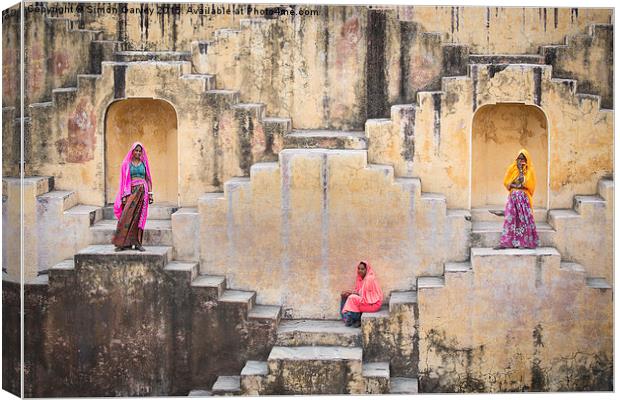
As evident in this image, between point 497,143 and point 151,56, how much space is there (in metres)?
5.17

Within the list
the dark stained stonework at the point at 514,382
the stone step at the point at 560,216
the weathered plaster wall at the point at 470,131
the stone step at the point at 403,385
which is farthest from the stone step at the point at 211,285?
the stone step at the point at 560,216

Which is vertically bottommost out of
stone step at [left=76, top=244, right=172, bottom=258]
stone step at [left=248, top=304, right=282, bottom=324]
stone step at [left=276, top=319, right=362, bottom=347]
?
stone step at [left=276, top=319, right=362, bottom=347]

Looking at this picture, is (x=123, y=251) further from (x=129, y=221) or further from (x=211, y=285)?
(x=211, y=285)

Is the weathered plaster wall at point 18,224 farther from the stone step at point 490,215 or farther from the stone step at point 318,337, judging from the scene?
the stone step at point 490,215

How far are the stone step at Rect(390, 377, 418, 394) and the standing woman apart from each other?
3.93 metres

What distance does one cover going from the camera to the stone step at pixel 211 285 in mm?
18375

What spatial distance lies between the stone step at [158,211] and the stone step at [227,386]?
2.56 metres

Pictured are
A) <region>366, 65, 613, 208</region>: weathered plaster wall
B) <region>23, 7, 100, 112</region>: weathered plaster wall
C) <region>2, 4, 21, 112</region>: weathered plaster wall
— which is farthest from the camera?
<region>23, 7, 100, 112</region>: weathered plaster wall

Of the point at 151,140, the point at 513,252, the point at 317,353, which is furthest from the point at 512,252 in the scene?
the point at 151,140

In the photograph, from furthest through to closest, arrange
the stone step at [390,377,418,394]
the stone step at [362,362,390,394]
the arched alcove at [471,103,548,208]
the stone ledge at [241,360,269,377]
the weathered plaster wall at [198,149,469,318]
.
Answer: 1. the arched alcove at [471,103,548,208]
2. the weathered plaster wall at [198,149,469,318]
3. the stone step at [390,377,418,394]
4. the stone ledge at [241,360,269,377]
5. the stone step at [362,362,390,394]

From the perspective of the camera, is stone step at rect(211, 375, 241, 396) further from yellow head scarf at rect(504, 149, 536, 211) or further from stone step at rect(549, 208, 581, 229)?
stone step at rect(549, 208, 581, 229)

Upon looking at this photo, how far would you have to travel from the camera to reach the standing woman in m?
18.4

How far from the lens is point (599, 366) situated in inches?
723

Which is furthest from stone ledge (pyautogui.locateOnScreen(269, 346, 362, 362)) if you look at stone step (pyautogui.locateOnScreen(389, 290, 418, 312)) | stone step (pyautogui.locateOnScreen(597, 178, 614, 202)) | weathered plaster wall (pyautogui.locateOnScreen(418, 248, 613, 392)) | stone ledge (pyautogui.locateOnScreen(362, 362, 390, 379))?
stone step (pyautogui.locateOnScreen(597, 178, 614, 202))
